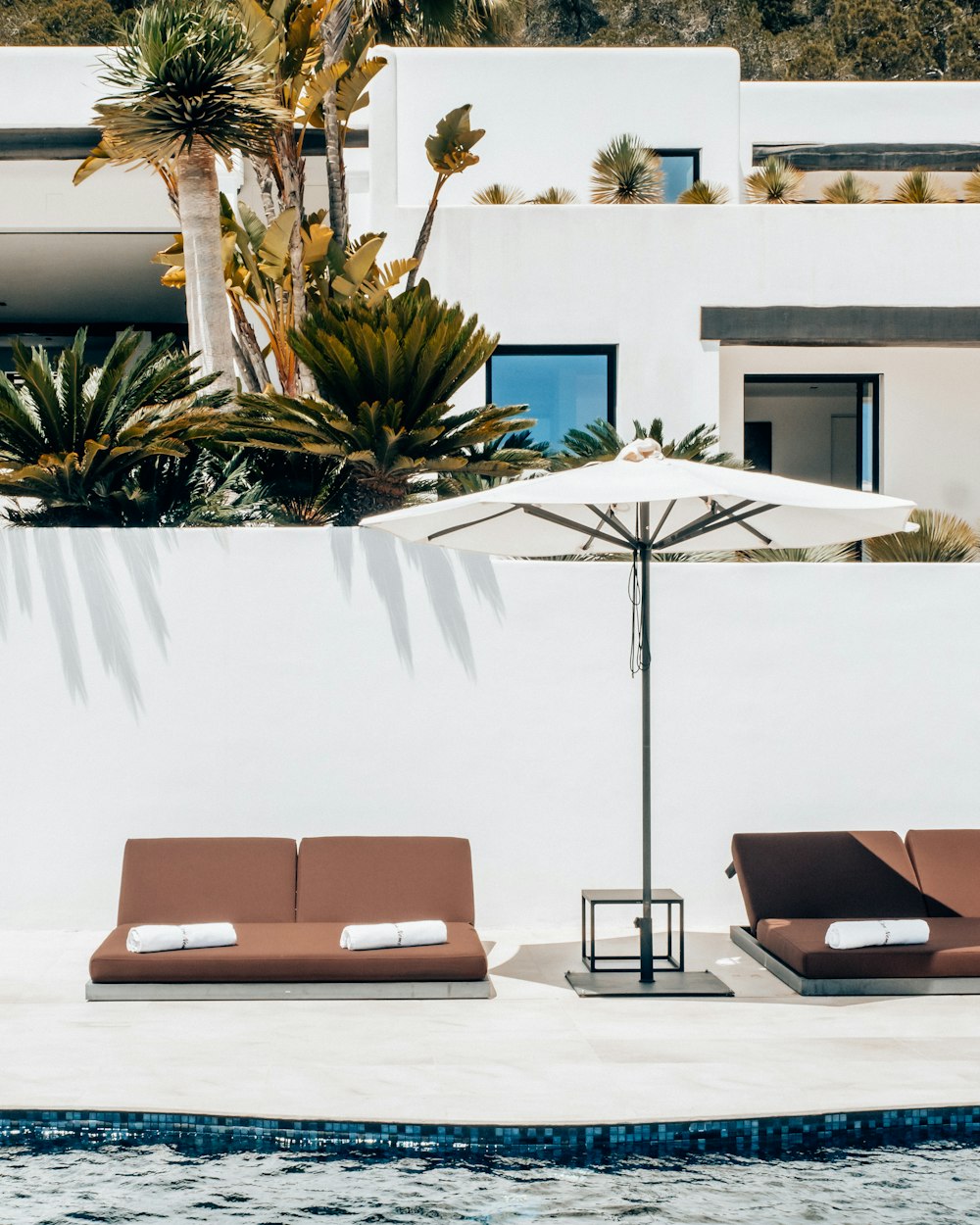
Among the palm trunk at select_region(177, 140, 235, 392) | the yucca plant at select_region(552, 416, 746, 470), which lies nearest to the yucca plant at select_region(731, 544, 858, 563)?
the yucca plant at select_region(552, 416, 746, 470)

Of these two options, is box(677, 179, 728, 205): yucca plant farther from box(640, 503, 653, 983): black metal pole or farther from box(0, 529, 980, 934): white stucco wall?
box(640, 503, 653, 983): black metal pole

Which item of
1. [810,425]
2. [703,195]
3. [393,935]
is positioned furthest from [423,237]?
[393,935]

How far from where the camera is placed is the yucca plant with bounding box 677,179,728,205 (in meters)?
16.3

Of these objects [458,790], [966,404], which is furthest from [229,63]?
[966,404]

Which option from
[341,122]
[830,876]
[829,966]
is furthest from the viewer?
[341,122]

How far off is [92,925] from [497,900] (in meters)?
2.77

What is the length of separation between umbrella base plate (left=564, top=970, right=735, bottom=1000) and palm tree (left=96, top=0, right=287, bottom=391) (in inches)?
213

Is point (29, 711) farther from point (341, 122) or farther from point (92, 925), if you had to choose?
point (341, 122)

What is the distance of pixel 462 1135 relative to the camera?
5.82 metres

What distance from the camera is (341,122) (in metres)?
15.3

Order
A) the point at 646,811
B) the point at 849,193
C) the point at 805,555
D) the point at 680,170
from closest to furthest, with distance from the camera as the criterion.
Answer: the point at 646,811 < the point at 805,555 < the point at 849,193 < the point at 680,170

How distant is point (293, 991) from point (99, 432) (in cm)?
442

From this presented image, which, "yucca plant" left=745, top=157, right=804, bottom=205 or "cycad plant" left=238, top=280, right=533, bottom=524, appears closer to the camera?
"cycad plant" left=238, top=280, right=533, bottom=524

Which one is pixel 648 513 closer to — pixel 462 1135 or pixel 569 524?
pixel 569 524
